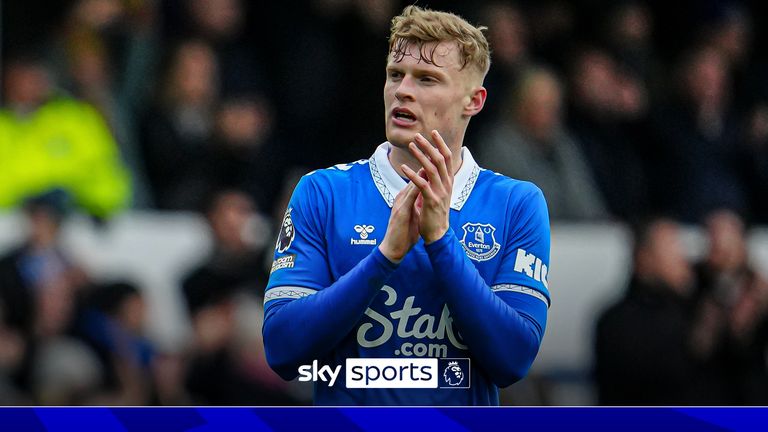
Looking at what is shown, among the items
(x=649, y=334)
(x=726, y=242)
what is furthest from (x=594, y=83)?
(x=649, y=334)

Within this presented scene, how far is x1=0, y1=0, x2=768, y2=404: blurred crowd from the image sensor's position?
25.3ft

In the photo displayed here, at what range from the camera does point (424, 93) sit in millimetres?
3441

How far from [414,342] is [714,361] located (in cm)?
499

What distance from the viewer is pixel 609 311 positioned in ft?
25.6

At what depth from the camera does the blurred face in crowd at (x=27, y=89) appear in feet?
26.5

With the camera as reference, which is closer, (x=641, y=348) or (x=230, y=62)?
(x=641, y=348)

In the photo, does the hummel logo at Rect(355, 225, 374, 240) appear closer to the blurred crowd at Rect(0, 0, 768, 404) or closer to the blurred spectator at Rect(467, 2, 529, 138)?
the blurred crowd at Rect(0, 0, 768, 404)

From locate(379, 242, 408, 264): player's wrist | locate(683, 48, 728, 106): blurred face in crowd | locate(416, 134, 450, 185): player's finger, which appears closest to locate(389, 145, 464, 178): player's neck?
locate(416, 134, 450, 185): player's finger

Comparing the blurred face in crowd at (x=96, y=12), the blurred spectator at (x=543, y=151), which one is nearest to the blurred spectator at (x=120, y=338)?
the blurred face in crowd at (x=96, y=12)

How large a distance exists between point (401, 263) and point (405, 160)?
0.28 meters

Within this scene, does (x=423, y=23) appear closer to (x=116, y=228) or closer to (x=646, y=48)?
(x=116, y=228)

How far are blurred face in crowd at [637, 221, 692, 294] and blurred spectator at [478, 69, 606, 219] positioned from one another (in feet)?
2.15

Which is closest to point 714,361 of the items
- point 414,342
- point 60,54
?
point 60,54

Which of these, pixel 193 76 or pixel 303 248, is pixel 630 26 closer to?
pixel 193 76
